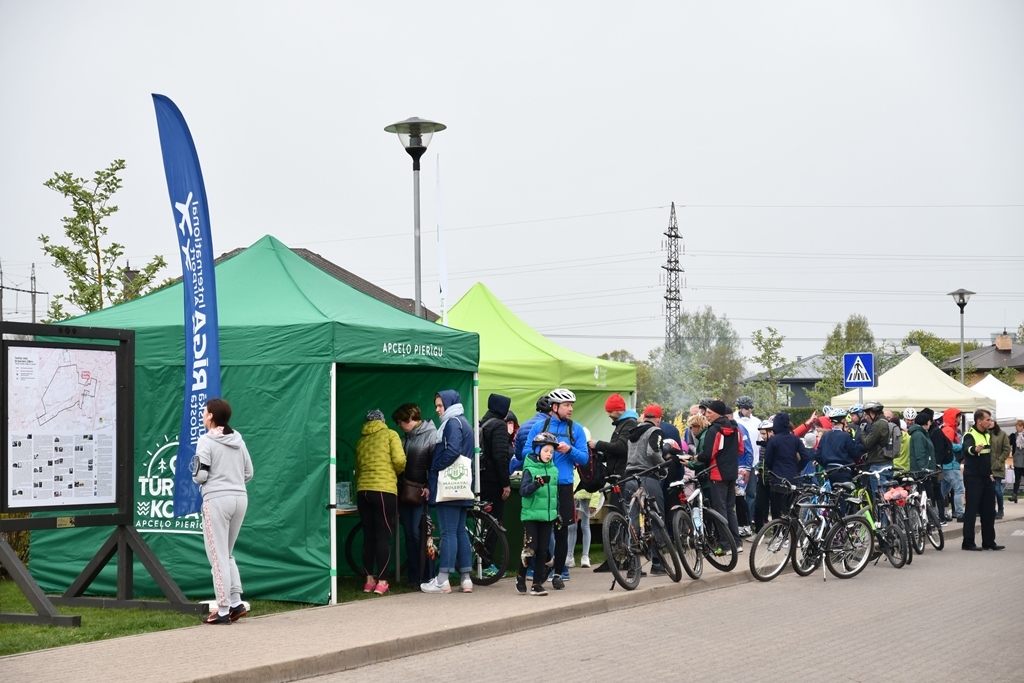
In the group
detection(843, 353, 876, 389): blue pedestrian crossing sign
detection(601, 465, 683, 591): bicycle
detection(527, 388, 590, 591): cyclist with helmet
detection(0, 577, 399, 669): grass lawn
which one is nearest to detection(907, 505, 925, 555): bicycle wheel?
detection(843, 353, 876, 389): blue pedestrian crossing sign

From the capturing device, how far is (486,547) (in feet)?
43.7

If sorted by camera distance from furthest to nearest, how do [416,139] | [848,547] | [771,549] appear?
[416,139] → [848,547] → [771,549]

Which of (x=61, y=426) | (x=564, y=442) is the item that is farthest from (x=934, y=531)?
(x=61, y=426)

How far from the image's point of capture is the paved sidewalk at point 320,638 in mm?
8125

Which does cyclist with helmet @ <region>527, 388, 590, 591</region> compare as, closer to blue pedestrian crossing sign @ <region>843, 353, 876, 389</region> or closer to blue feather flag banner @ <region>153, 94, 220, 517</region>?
blue feather flag banner @ <region>153, 94, 220, 517</region>

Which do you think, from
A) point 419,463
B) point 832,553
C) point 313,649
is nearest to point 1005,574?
point 832,553

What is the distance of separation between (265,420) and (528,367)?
283 inches

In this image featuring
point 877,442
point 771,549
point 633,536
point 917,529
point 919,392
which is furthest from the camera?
point 919,392

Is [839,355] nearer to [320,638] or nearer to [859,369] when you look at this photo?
[859,369]

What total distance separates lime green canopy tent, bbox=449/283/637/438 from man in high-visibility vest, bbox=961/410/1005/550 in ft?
17.2

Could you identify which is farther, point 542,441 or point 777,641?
point 542,441

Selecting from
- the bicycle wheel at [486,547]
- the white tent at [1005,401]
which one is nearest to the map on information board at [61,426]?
the bicycle wheel at [486,547]

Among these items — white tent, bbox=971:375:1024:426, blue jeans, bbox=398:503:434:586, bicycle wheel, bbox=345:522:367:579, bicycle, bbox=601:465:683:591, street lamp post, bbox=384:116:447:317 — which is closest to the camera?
bicycle, bbox=601:465:683:591

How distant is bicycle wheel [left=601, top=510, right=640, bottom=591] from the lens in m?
12.5
